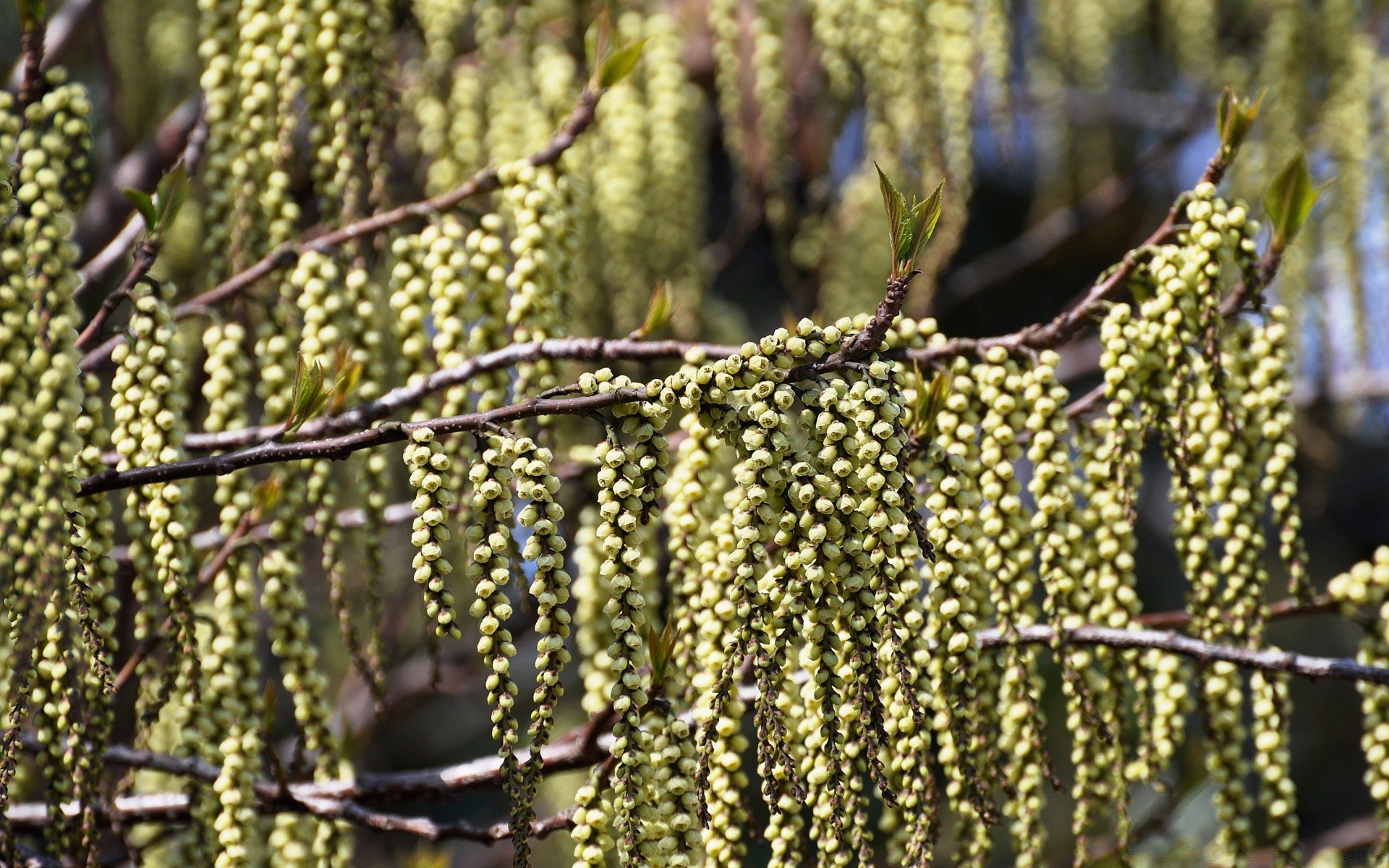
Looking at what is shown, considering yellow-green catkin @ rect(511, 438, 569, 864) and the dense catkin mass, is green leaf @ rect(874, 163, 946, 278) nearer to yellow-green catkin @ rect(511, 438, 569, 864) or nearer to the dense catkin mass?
the dense catkin mass

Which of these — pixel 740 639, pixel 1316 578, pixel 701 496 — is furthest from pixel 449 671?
pixel 1316 578

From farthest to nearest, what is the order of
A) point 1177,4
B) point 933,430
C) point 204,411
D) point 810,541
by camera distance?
1. point 1177,4
2. point 204,411
3. point 933,430
4. point 810,541

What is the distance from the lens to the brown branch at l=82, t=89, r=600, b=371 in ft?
6.66

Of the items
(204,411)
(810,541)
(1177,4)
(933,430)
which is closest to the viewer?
(810,541)

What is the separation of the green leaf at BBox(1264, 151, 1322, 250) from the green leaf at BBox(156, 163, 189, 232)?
170 cm

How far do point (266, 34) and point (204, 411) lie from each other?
1860 millimetres

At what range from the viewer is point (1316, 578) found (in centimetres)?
609

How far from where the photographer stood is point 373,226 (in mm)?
2045

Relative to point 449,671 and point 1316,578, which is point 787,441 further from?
point 1316,578

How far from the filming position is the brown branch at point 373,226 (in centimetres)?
203

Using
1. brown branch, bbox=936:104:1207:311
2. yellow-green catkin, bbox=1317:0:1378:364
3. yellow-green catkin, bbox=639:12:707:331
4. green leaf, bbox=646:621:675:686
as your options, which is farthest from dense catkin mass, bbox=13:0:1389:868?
brown branch, bbox=936:104:1207:311

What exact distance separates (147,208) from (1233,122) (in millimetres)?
1677

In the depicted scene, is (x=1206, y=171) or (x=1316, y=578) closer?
(x=1206, y=171)

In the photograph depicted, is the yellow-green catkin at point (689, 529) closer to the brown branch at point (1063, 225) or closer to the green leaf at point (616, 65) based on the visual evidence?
the green leaf at point (616, 65)
